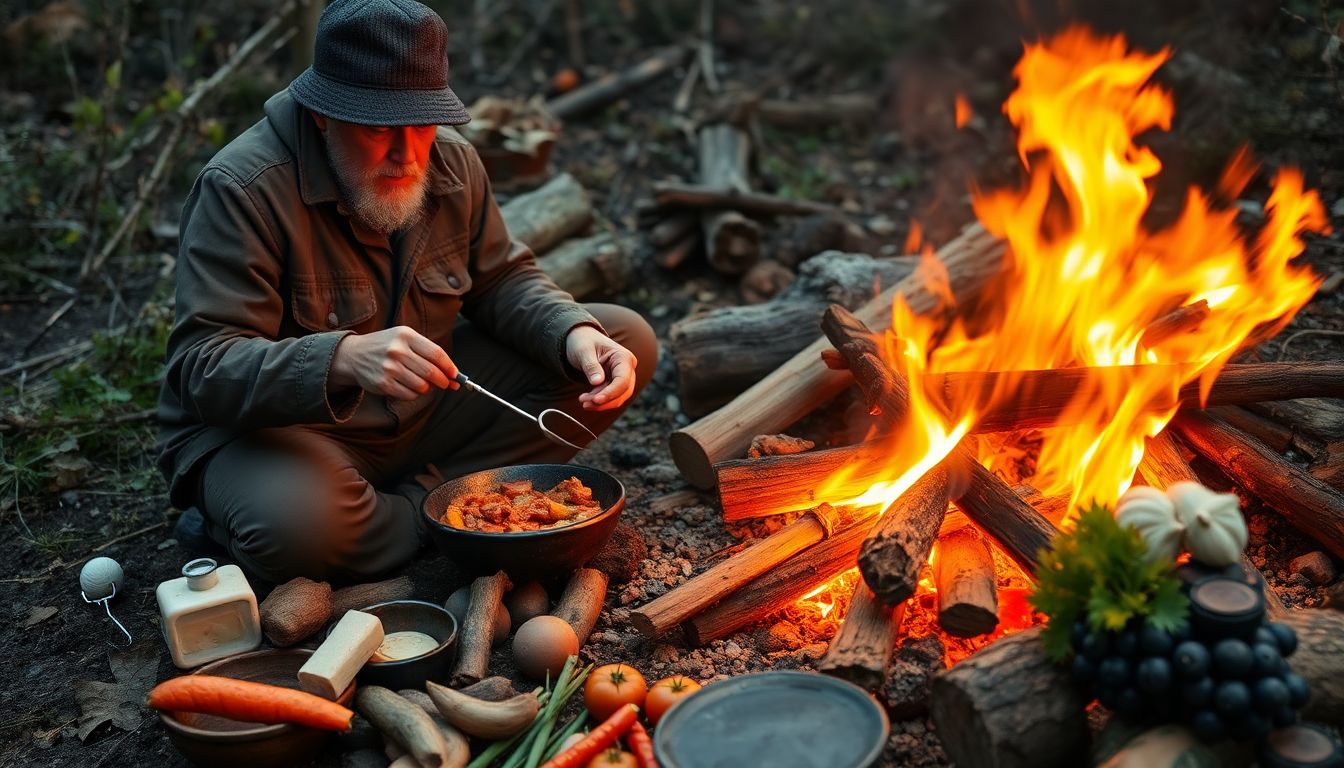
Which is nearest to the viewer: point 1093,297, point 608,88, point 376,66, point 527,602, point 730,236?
point 376,66

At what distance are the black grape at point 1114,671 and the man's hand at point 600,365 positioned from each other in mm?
2002

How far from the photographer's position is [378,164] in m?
3.90

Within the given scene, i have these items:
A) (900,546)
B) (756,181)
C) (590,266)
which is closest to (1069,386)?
(900,546)

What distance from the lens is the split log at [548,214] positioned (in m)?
6.42

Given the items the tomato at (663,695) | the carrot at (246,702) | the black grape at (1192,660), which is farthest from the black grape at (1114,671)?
the carrot at (246,702)

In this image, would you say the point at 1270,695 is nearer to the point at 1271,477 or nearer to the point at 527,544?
the point at 1271,477

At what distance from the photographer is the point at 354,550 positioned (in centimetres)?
399

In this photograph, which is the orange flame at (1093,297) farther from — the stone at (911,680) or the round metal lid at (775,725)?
the round metal lid at (775,725)

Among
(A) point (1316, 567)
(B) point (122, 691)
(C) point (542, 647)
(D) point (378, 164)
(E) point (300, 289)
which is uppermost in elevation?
(D) point (378, 164)

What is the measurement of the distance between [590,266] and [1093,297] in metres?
2.82

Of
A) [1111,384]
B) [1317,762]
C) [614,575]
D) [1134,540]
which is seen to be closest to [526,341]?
[614,575]

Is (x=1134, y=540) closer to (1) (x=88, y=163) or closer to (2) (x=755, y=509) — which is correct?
(2) (x=755, y=509)

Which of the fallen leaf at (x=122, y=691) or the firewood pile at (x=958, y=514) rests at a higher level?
the firewood pile at (x=958, y=514)

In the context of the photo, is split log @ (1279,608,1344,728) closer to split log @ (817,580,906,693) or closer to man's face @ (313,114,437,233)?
split log @ (817,580,906,693)
